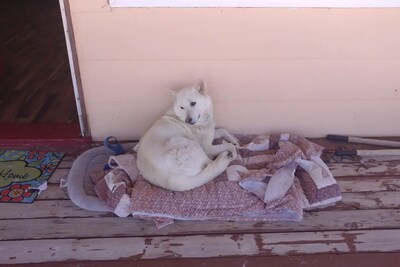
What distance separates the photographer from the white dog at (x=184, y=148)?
6.70 ft

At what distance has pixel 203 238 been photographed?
6.31ft

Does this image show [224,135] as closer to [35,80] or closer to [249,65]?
[249,65]

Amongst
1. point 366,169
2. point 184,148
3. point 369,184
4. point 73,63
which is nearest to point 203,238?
point 184,148

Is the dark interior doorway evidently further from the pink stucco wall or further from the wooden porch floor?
the wooden porch floor

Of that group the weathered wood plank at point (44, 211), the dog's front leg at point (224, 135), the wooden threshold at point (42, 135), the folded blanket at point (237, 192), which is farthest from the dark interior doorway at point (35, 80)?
the dog's front leg at point (224, 135)

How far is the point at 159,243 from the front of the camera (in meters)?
1.89

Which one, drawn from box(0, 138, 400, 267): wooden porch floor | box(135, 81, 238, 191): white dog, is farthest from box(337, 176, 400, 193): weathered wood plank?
box(135, 81, 238, 191): white dog

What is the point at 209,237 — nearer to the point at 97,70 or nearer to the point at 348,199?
the point at 348,199

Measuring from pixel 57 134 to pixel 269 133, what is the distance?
159cm

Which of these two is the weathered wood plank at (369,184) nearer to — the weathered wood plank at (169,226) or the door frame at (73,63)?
the weathered wood plank at (169,226)

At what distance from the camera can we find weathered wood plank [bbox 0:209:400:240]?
1.96 metres

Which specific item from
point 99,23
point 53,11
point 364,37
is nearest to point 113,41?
point 99,23

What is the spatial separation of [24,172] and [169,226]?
109 cm

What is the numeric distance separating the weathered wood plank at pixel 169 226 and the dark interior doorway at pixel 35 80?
3.10ft
